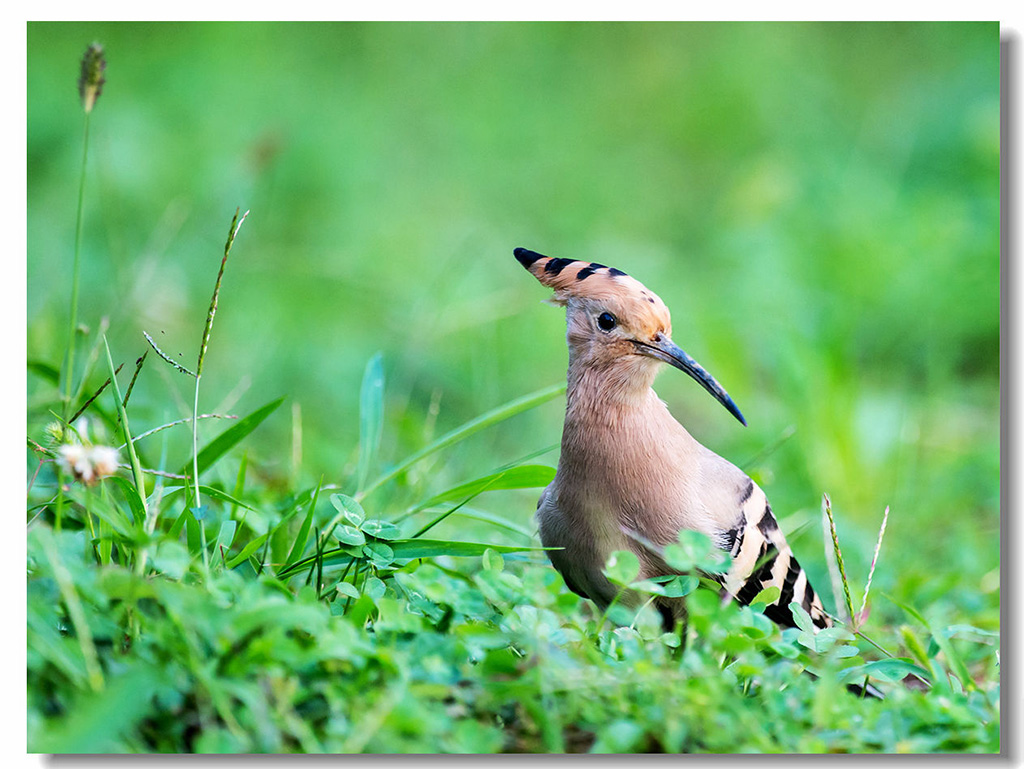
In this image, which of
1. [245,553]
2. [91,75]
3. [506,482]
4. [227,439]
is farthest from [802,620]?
[91,75]

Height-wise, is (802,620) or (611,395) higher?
(611,395)

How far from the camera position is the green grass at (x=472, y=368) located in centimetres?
167

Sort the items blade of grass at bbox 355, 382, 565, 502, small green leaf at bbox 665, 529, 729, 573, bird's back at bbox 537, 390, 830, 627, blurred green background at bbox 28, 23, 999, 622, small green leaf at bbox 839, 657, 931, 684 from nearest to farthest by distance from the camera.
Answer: small green leaf at bbox 665, 529, 729, 573 < small green leaf at bbox 839, 657, 931, 684 < bird's back at bbox 537, 390, 830, 627 < blade of grass at bbox 355, 382, 565, 502 < blurred green background at bbox 28, 23, 999, 622

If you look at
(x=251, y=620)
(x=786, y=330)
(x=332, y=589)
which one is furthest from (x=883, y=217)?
(x=251, y=620)

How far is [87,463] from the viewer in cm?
172

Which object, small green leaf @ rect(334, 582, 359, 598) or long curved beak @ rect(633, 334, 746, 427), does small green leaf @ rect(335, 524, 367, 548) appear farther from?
Answer: long curved beak @ rect(633, 334, 746, 427)

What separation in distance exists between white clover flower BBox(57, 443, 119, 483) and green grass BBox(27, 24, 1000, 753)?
0.27ft

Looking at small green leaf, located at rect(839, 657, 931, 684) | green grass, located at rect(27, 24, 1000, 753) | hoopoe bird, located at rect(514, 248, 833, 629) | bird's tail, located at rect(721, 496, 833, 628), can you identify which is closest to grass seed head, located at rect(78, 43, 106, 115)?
green grass, located at rect(27, 24, 1000, 753)

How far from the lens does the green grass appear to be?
167 cm

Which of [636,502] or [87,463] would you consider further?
[636,502]

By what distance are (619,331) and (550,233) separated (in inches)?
92.4

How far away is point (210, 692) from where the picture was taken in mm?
1580

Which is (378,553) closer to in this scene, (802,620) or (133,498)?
(133,498)
